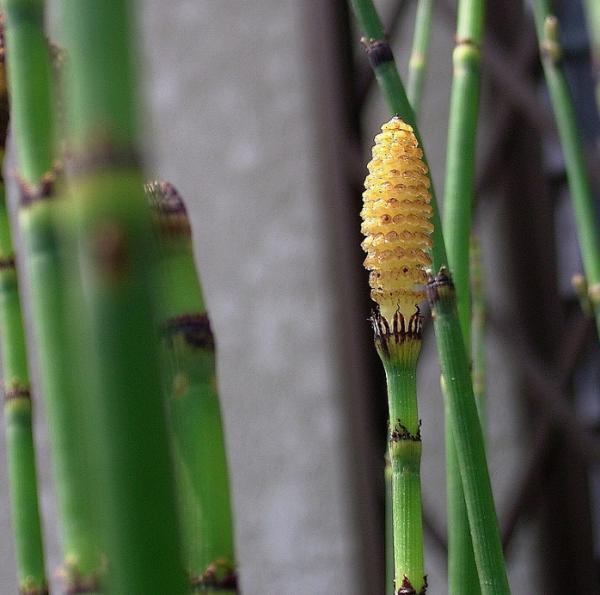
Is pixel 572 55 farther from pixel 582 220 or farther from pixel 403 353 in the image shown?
pixel 403 353

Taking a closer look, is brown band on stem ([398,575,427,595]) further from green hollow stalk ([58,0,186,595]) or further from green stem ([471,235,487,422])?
green stem ([471,235,487,422])

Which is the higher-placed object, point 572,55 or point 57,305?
point 572,55

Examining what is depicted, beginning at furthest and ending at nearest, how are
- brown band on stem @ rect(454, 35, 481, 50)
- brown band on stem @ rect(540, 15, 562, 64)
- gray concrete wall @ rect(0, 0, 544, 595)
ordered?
1. gray concrete wall @ rect(0, 0, 544, 595)
2. brown band on stem @ rect(540, 15, 562, 64)
3. brown band on stem @ rect(454, 35, 481, 50)

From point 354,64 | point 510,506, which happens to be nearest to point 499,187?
point 354,64

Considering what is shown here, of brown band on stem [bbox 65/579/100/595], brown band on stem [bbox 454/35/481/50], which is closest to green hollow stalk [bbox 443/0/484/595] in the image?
brown band on stem [bbox 454/35/481/50]

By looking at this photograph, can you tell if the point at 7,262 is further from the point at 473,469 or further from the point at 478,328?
the point at 478,328

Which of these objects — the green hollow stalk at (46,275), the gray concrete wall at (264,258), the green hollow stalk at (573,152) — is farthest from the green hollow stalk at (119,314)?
the gray concrete wall at (264,258)

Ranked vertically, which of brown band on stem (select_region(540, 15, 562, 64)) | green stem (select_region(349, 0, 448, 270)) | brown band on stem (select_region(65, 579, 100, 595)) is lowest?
brown band on stem (select_region(65, 579, 100, 595))
